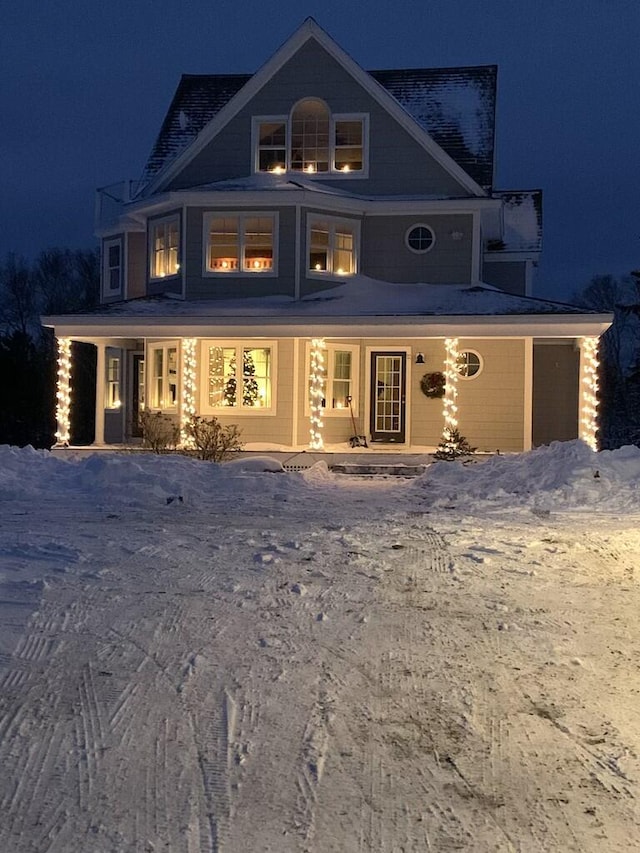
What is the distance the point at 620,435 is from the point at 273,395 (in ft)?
79.7

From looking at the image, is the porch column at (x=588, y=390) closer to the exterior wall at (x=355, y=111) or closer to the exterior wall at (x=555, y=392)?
the exterior wall at (x=555, y=392)

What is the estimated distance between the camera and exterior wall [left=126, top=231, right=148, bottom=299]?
23.3 metres

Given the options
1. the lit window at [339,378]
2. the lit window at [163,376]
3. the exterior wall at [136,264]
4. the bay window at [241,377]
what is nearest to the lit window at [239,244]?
the bay window at [241,377]

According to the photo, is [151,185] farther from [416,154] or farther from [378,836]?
[378,836]

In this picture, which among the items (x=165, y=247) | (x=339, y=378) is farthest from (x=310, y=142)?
(x=339, y=378)

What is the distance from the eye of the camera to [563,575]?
7.04 meters

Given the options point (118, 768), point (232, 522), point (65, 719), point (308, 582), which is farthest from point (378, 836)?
point (232, 522)

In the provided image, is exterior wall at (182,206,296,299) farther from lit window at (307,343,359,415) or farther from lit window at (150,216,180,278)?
lit window at (307,343,359,415)

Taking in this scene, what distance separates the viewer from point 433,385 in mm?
20000

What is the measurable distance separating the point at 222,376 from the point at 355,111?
707cm

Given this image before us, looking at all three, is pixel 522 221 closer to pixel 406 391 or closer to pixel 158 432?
pixel 406 391

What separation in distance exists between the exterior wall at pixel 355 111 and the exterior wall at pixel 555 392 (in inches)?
183

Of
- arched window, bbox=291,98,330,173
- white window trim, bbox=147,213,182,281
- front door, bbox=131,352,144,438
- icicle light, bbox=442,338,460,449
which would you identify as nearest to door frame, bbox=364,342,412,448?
icicle light, bbox=442,338,460,449

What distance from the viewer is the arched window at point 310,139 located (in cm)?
2088
